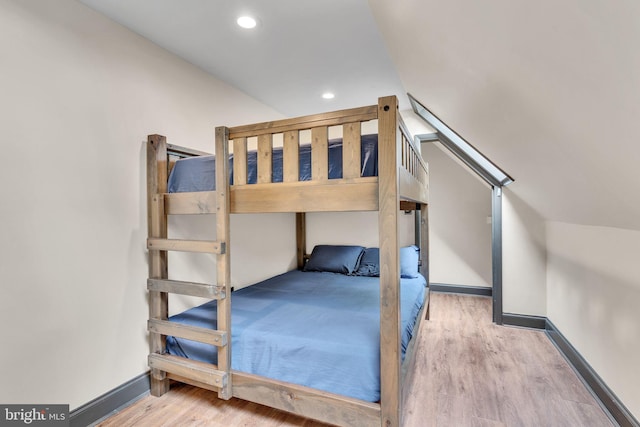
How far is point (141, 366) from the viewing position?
→ 202 cm

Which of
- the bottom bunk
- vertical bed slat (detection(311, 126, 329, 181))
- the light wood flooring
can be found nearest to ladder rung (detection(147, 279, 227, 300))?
the bottom bunk

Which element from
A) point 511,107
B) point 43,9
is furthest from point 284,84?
point 511,107

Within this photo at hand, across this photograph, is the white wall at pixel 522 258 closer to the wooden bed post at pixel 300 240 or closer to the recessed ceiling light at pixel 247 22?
the wooden bed post at pixel 300 240

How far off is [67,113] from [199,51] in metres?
1.02

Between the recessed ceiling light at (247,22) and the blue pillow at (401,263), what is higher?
the recessed ceiling light at (247,22)

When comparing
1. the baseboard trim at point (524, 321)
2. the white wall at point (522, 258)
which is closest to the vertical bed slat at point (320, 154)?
the white wall at point (522, 258)

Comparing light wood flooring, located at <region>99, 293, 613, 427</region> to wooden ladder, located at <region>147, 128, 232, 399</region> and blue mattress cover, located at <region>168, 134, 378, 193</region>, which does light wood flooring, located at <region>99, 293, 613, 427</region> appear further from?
blue mattress cover, located at <region>168, 134, 378, 193</region>

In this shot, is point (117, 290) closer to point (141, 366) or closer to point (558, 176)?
point (141, 366)

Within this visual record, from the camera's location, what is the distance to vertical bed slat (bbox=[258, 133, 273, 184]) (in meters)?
1.69

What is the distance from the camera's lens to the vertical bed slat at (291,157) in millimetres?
1618

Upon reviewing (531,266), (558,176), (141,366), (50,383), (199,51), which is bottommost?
(141,366)

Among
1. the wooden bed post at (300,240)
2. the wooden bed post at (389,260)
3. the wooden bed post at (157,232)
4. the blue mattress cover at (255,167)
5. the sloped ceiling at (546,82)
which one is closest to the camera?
the sloped ceiling at (546,82)

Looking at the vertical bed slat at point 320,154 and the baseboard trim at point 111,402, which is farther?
the baseboard trim at point 111,402

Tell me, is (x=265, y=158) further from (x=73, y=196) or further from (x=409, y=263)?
(x=409, y=263)
